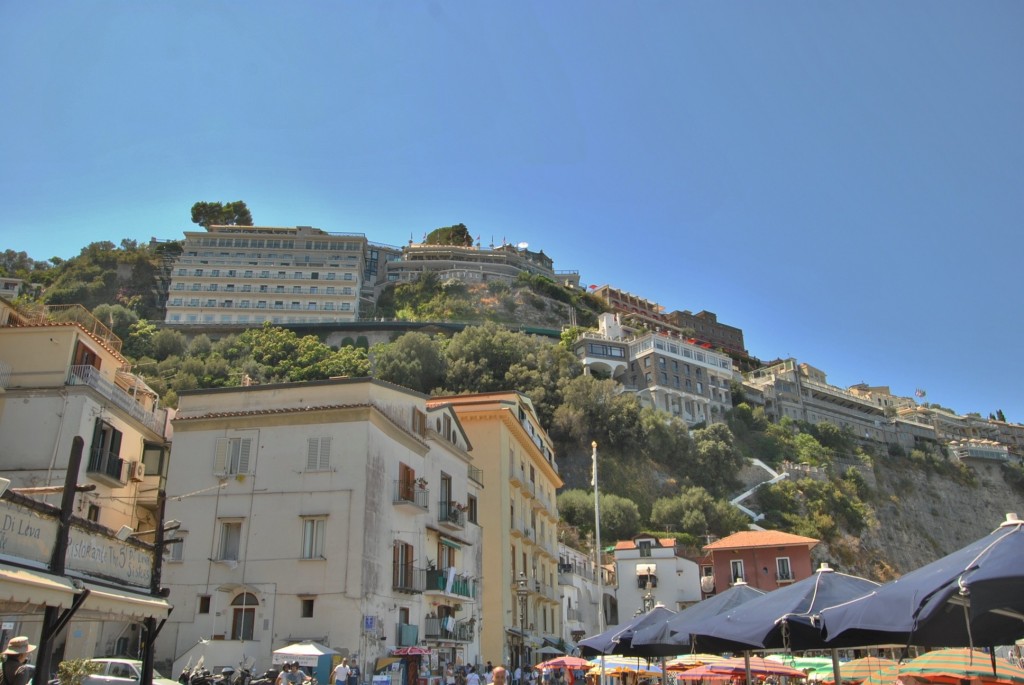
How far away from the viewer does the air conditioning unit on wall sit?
28109 millimetres

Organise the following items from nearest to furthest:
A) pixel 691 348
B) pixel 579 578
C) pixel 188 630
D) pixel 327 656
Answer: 1. pixel 327 656
2. pixel 188 630
3. pixel 579 578
4. pixel 691 348

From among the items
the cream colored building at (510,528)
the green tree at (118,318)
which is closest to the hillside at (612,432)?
the green tree at (118,318)

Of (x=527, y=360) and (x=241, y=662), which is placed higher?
(x=527, y=360)

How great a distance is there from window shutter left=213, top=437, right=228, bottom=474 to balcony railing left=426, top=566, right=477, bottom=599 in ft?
24.4

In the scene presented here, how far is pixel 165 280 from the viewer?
10975 cm

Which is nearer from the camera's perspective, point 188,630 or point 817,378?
point 188,630

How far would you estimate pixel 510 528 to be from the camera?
123 ft

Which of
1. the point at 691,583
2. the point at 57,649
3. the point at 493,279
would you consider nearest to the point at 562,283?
the point at 493,279

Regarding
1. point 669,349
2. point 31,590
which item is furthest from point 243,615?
point 669,349

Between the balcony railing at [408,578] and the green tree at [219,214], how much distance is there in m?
104

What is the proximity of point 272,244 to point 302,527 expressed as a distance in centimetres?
9524

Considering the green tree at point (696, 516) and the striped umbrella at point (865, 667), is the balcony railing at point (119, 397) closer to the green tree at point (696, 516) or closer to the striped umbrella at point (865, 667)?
the striped umbrella at point (865, 667)

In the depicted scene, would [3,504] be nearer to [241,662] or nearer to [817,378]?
[241,662]

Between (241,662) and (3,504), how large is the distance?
1632cm
